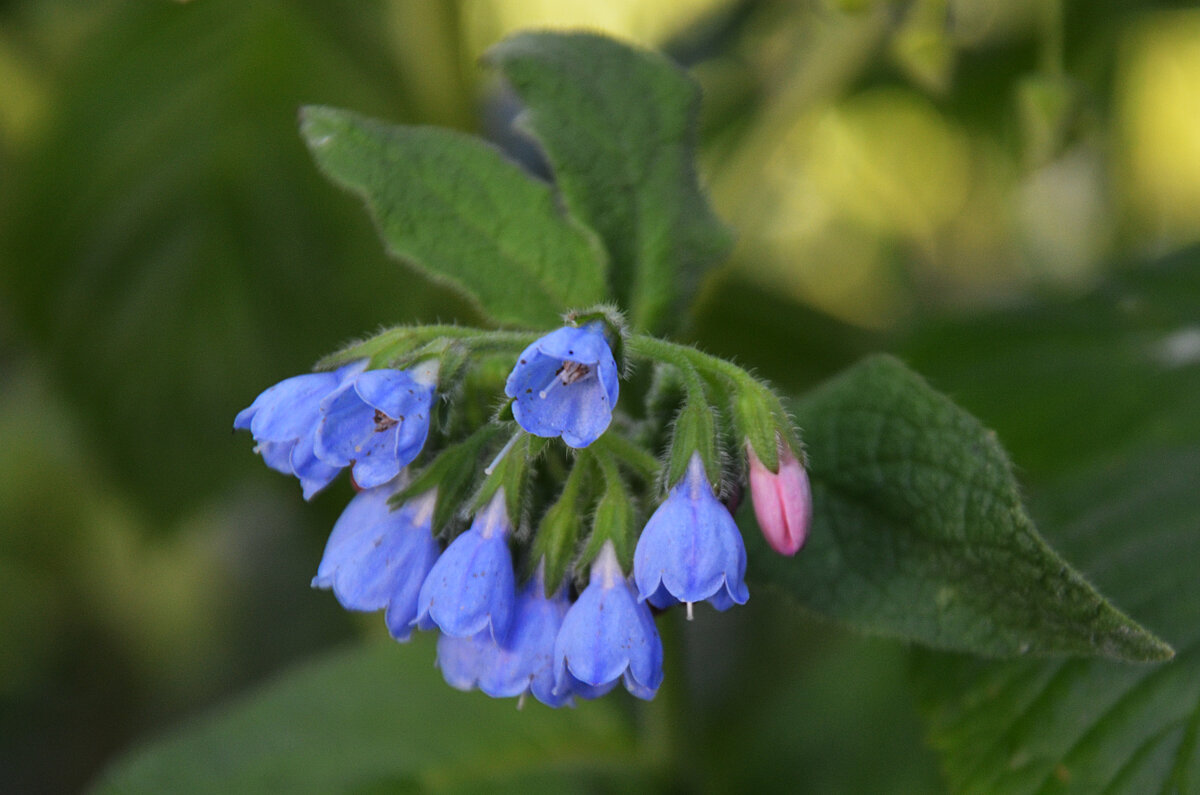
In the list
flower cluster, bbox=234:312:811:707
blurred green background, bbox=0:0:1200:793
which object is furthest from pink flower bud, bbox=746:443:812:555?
blurred green background, bbox=0:0:1200:793

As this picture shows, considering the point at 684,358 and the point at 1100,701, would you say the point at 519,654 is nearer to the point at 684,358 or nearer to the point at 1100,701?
the point at 684,358

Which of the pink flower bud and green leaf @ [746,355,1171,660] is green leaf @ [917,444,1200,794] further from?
the pink flower bud

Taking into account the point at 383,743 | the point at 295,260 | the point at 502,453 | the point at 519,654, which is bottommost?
the point at 383,743

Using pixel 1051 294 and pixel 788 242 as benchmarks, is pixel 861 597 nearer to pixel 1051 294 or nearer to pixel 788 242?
pixel 1051 294

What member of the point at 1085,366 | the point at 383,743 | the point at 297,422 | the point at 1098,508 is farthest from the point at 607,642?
the point at 1085,366

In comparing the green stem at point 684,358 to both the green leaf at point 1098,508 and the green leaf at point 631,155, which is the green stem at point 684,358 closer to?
the green leaf at point 631,155
